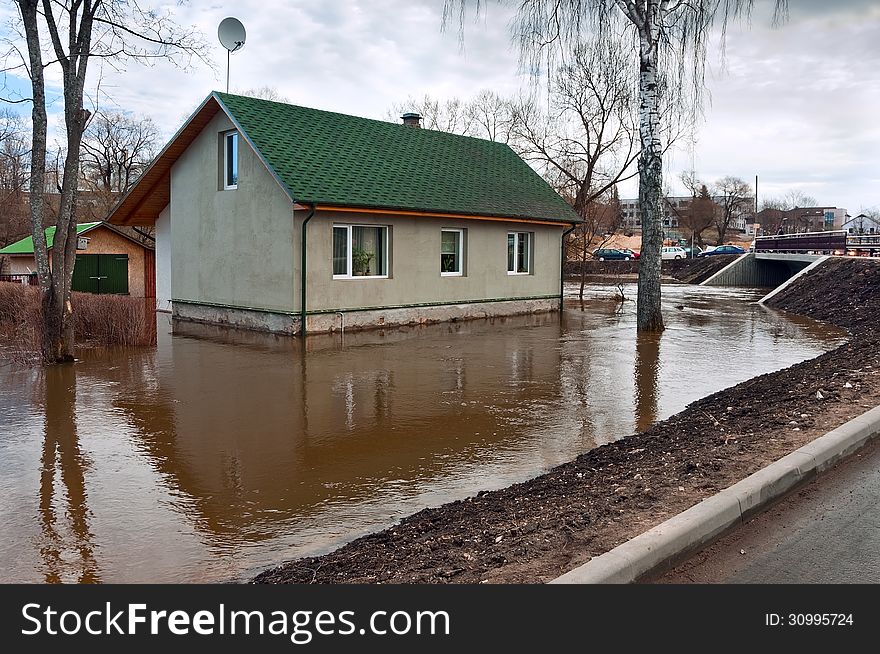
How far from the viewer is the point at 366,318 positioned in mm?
18469

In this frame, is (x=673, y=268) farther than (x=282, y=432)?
Yes

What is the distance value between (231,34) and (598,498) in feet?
63.3

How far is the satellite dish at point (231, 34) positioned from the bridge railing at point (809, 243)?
31096 millimetres

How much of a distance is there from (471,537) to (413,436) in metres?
3.67

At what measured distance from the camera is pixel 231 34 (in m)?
21.0

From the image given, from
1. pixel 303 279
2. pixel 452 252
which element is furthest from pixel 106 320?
pixel 452 252

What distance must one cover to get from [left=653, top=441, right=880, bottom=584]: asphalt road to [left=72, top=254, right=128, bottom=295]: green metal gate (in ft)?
83.1

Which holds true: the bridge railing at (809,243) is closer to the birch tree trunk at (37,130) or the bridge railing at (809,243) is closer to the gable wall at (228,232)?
the gable wall at (228,232)

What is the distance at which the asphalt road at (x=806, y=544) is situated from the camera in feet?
14.5

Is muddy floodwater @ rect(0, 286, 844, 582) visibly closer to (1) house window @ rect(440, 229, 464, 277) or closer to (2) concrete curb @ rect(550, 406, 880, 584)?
(2) concrete curb @ rect(550, 406, 880, 584)

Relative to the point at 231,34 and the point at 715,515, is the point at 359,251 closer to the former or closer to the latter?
the point at 231,34

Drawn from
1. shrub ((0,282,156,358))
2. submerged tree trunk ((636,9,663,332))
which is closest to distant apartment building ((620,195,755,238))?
submerged tree trunk ((636,9,663,332))

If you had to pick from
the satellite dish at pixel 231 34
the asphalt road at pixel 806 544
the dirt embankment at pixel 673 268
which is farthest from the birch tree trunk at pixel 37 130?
the dirt embankment at pixel 673 268

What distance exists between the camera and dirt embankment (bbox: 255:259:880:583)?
450 cm
